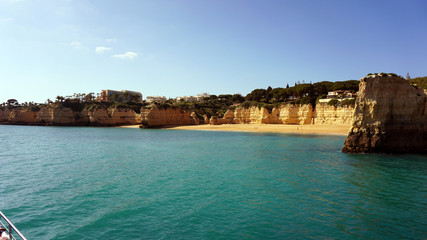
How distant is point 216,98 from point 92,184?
14295 centimetres

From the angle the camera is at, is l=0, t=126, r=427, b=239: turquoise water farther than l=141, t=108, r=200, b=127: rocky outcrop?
No

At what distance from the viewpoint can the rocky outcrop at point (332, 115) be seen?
202 ft

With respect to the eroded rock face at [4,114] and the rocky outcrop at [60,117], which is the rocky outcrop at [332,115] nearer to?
the rocky outcrop at [60,117]

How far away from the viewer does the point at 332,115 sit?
2562 inches

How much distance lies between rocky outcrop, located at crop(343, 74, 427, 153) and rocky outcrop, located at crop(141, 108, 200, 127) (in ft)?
242

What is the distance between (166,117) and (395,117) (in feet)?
252

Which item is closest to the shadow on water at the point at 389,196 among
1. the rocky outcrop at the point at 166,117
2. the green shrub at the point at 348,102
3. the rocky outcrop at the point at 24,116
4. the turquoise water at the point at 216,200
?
the turquoise water at the point at 216,200

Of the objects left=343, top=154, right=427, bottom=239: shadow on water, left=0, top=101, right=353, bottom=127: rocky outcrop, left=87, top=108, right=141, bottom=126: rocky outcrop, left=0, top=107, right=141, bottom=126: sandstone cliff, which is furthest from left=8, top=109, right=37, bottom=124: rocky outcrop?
left=343, top=154, right=427, bottom=239: shadow on water

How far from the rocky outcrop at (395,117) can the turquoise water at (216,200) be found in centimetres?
651

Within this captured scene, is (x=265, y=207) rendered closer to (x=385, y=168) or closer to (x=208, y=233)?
(x=208, y=233)

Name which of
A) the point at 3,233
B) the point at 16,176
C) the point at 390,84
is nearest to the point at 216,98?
the point at 390,84

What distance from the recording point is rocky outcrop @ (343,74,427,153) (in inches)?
1173

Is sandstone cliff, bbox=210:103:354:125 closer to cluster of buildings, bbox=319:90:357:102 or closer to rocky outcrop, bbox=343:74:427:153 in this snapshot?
cluster of buildings, bbox=319:90:357:102

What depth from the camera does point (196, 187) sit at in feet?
53.4
